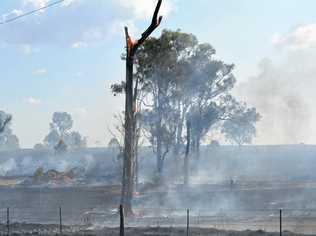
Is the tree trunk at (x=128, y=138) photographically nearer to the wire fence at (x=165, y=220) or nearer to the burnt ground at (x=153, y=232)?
the wire fence at (x=165, y=220)

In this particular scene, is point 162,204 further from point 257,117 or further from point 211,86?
point 257,117

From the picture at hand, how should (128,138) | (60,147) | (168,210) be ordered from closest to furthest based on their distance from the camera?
(128,138) → (168,210) → (60,147)

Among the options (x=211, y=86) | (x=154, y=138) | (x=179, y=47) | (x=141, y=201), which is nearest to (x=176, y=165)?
(x=154, y=138)

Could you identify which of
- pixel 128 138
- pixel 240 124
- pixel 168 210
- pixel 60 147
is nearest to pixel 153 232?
pixel 128 138

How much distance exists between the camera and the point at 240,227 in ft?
79.2

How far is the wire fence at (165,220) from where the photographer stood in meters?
23.7

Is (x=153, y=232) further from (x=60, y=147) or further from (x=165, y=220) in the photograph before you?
(x=60, y=147)

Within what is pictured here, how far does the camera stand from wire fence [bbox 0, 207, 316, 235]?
77.8ft

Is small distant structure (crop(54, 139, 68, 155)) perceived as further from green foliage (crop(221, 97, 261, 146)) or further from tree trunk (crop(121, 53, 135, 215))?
tree trunk (crop(121, 53, 135, 215))

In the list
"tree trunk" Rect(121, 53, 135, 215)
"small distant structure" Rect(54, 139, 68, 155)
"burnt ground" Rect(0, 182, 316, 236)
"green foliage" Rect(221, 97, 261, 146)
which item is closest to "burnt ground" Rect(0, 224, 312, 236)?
"burnt ground" Rect(0, 182, 316, 236)

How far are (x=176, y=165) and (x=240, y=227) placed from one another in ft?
104

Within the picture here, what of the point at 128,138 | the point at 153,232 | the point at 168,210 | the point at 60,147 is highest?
the point at 60,147

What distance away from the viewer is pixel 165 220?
91.3ft

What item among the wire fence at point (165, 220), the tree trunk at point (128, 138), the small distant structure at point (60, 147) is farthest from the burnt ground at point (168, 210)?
the small distant structure at point (60, 147)
